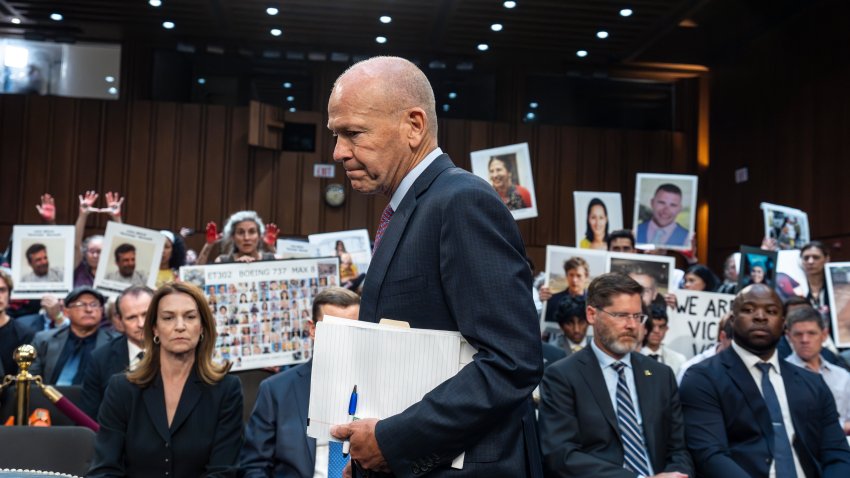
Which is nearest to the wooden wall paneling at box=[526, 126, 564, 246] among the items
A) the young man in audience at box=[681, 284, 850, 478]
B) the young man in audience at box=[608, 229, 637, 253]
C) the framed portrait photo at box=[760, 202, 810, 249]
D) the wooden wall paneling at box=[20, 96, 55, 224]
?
the framed portrait photo at box=[760, 202, 810, 249]

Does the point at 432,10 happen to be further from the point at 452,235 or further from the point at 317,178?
the point at 452,235

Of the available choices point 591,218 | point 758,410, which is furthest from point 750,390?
point 591,218

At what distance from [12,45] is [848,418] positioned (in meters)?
11.0

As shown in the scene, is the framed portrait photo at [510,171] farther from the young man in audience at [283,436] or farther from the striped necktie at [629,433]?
the young man in audience at [283,436]

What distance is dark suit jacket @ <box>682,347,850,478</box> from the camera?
3602 millimetres

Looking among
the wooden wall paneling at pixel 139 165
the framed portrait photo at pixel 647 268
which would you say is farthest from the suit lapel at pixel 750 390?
the wooden wall paneling at pixel 139 165

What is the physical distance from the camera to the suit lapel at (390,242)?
4.90 feet

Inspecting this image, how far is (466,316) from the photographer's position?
4.58ft

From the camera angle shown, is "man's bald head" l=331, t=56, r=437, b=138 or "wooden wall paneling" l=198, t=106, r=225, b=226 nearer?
"man's bald head" l=331, t=56, r=437, b=138

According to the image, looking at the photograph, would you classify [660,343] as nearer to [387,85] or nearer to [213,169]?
[387,85]

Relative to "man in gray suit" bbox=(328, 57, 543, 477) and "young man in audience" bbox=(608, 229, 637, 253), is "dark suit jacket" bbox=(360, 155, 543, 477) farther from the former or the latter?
"young man in audience" bbox=(608, 229, 637, 253)

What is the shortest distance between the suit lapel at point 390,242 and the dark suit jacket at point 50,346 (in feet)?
12.5

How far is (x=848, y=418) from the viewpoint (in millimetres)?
4645

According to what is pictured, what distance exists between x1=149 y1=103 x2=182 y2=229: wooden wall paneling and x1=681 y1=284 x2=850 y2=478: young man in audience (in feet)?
31.0
